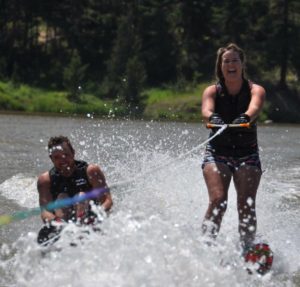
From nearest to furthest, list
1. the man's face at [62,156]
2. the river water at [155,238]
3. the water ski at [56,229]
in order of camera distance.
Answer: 1. the river water at [155,238]
2. the water ski at [56,229]
3. the man's face at [62,156]

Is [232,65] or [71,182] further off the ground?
[232,65]

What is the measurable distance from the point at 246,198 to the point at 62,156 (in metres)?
1.59

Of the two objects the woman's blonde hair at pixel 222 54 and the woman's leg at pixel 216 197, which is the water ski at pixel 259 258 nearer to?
the woman's leg at pixel 216 197

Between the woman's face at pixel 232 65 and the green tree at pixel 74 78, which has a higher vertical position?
the woman's face at pixel 232 65

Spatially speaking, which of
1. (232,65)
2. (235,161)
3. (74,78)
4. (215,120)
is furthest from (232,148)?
(74,78)

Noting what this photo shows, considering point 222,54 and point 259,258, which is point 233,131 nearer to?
point 222,54

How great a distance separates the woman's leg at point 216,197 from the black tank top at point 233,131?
0.58 feet

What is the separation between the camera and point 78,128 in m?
28.0

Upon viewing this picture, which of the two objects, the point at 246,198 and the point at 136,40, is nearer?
the point at 246,198

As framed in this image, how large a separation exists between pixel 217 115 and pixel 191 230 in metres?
0.99

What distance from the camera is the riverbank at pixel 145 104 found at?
42906 mm

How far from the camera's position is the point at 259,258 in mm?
6078

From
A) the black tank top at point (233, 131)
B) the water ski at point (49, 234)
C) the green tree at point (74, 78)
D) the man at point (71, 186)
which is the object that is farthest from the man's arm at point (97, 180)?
the green tree at point (74, 78)

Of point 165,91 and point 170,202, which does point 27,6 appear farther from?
point 170,202
